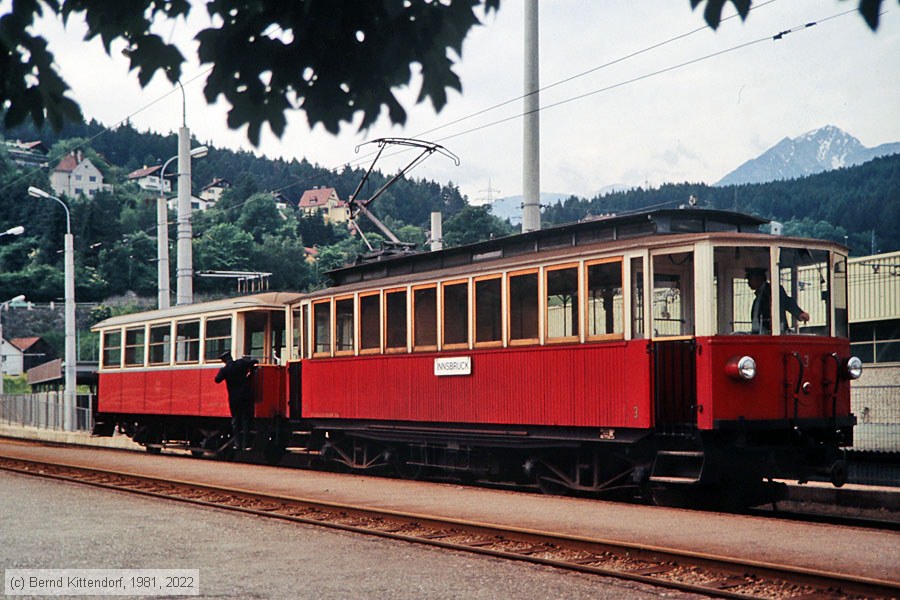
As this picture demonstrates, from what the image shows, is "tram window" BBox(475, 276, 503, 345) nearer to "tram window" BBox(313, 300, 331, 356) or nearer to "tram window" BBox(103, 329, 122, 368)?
"tram window" BBox(313, 300, 331, 356)

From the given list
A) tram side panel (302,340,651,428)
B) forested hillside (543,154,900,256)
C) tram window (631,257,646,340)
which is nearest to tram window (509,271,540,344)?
tram side panel (302,340,651,428)

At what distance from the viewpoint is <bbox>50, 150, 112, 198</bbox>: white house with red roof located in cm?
16664

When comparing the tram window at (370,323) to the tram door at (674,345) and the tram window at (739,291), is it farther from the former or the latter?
the tram window at (739,291)

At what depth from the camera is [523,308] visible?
14.7 meters

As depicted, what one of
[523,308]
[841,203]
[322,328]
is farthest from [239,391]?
[841,203]

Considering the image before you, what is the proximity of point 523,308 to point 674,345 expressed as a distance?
2471mm

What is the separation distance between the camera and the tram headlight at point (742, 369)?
12344 mm

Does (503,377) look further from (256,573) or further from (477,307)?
(256,573)

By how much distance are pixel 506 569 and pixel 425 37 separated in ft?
16.7

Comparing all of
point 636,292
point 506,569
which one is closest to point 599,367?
point 636,292

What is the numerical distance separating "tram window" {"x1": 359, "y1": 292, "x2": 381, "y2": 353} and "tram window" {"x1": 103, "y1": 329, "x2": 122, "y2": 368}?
10552 mm

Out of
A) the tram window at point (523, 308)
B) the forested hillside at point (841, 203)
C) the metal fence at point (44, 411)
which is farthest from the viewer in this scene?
the forested hillside at point (841, 203)

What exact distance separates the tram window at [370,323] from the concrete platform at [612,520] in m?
2.05

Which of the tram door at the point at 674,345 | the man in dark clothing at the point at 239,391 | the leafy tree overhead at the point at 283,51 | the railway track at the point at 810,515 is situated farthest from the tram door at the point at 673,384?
the man in dark clothing at the point at 239,391
